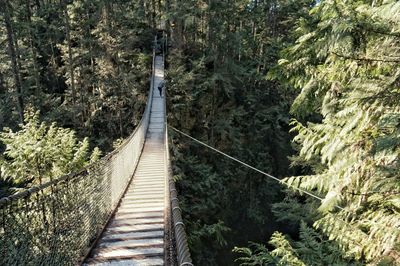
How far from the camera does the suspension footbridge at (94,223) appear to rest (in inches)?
88.4

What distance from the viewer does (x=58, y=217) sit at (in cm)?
300

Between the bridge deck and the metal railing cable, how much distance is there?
0.51ft

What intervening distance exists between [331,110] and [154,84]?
1152 cm

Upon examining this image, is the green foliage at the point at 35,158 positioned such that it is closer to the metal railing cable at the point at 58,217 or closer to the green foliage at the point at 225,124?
the metal railing cable at the point at 58,217

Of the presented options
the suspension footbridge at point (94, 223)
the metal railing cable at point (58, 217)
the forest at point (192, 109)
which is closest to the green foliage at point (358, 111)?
the suspension footbridge at point (94, 223)

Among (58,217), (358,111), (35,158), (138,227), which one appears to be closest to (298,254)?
(138,227)

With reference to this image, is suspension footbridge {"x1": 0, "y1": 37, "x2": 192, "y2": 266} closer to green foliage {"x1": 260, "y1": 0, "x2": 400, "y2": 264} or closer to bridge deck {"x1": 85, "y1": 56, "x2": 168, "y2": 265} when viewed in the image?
bridge deck {"x1": 85, "y1": 56, "x2": 168, "y2": 265}

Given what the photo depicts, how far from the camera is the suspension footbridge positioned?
225cm

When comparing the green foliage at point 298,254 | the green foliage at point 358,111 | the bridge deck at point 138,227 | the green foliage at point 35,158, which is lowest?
the green foliage at point 298,254

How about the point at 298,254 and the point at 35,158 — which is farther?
the point at 35,158

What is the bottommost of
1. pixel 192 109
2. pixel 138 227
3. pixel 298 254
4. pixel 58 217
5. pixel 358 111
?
pixel 298 254

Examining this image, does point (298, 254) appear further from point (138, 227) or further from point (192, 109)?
point (192, 109)

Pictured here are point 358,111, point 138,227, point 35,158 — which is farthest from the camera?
point 35,158

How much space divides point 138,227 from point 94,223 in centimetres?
51
